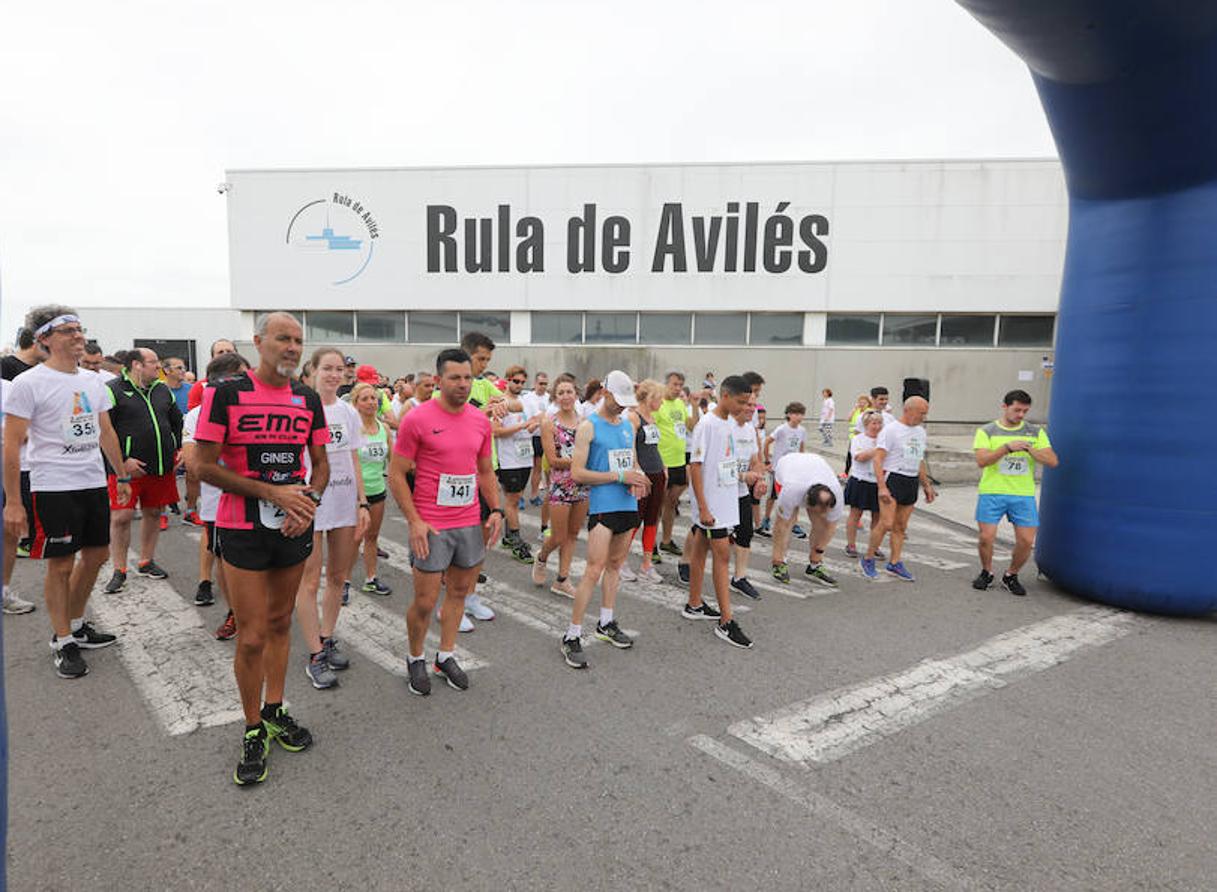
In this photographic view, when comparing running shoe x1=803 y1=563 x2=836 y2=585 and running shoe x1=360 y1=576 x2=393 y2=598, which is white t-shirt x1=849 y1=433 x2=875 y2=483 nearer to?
running shoe x1=803 y1=563 x2=836 y2=585

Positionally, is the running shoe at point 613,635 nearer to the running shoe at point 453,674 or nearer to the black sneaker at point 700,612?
the black sneaker at point 700,612

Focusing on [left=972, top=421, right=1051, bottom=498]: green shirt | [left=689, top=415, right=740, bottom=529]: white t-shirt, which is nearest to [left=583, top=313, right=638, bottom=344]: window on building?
[left=972, top=421, right=1051, bottom=498]: green shirt

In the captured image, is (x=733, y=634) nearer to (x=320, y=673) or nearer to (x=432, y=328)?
(x=320, y=673)

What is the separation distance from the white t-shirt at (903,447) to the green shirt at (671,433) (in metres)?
2.05

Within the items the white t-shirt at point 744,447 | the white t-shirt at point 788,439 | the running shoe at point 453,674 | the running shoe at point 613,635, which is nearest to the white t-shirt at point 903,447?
the white t-shirt at point 788,439

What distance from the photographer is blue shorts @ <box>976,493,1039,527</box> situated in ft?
19.8

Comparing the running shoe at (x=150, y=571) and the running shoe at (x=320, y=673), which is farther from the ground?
→ the running shoe at (x=320, y=673)

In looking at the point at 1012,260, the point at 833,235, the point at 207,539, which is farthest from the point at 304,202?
the point at 1012,260

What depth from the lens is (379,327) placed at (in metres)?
20.8

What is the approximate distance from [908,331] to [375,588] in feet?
60.0

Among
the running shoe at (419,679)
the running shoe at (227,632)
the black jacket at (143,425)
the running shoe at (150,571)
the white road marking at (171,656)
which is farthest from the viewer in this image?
the running shoe at (150,571)

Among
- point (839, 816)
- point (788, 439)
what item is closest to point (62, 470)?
point (839, 816)

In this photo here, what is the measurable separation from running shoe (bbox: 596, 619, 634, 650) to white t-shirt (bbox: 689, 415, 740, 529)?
1.00m

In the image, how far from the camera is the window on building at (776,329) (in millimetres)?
19703
